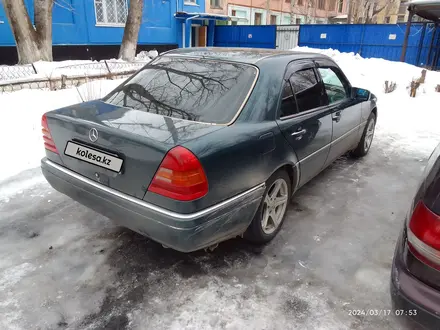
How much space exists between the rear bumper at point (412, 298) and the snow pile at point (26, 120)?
13.7 feet

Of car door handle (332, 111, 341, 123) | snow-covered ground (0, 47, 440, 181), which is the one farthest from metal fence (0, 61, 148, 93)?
car door handle (332, 111, 341, 123)

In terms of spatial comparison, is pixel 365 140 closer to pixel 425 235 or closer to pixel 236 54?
pixel 236 54

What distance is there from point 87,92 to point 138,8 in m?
6.87

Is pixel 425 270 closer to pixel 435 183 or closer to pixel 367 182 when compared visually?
pixel 435 183

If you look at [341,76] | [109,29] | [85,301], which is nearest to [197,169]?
[85,301]

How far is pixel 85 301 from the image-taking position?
2.27m

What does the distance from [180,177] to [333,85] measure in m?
2.70

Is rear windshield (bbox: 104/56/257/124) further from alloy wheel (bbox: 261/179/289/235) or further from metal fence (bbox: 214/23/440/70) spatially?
metal fence (bbox: 214/23/440/70)

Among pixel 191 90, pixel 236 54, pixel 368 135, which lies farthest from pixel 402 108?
pixel 191 90

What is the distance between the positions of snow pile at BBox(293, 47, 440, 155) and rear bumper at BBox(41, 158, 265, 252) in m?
4.25

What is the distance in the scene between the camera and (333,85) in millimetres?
3988

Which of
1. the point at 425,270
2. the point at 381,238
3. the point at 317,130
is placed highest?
the point at 317,130

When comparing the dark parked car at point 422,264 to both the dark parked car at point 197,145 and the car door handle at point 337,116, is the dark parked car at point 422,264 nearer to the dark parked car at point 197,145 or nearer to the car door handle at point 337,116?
the dark parked car at point 197,145

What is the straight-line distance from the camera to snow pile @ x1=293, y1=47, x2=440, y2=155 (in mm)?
5982
